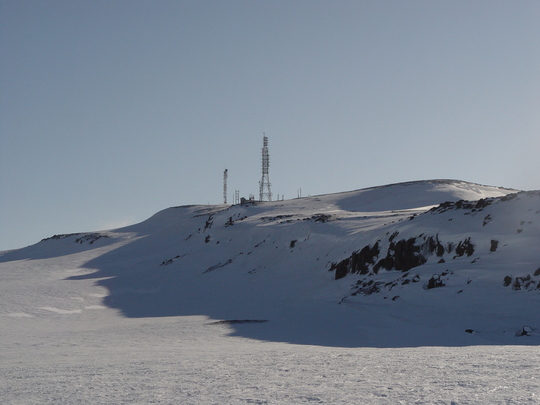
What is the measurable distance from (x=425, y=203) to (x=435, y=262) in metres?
33.9

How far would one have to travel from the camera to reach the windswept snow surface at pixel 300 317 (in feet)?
23.6

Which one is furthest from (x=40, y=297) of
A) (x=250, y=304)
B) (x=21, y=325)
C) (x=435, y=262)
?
(x=435, y=262)

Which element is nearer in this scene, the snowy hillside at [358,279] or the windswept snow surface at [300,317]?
the windswept snow surface at [300,317]

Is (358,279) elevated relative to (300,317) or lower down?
elevated

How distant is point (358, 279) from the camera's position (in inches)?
981

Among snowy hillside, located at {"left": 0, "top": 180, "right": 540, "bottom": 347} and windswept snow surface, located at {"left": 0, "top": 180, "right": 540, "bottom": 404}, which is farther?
snowy hillside, located at {"left": 0, "top": 180, "right": 540, "bottom": 347}

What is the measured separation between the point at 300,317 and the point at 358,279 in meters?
6.33

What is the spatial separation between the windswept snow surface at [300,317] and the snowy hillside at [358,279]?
92 mm

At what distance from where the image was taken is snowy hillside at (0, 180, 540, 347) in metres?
16.1

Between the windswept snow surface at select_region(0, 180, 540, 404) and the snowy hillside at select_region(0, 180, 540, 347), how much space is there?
0.30 ft

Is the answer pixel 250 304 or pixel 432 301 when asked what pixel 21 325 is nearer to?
pixel 250 304

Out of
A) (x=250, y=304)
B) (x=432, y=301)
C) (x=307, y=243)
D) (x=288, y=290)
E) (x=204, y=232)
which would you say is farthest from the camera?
(x=204, y=232)

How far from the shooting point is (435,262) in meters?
22.5

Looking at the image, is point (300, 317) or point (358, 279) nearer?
point (300, 317)
